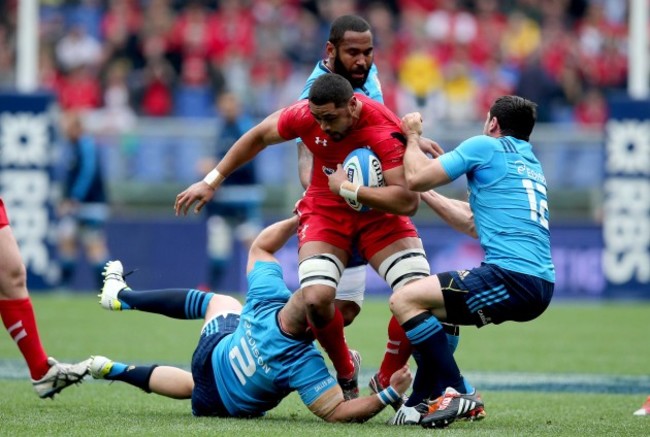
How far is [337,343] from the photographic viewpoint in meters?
7.32

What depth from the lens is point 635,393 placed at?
887 cm

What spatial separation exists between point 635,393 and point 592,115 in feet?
35.1

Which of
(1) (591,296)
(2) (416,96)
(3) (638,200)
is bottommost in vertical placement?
(1) (591,296)

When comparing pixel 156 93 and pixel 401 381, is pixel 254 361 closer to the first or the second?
pixel 401 381

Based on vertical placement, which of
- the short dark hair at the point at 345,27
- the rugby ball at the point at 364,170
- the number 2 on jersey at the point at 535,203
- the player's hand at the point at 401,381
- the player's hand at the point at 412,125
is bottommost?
the player's hand at the point at 401,381

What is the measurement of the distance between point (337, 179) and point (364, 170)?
6.8 inches

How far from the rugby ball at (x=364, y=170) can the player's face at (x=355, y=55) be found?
80cm

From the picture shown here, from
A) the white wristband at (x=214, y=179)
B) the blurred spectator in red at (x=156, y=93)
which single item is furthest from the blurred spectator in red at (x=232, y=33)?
the white wristband at (x=214, y=179)

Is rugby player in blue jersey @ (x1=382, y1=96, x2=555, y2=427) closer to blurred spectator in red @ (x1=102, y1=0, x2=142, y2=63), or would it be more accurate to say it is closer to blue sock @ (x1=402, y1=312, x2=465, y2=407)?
blue sock @ (x1=402, y1=312, x2=465, y2=407)

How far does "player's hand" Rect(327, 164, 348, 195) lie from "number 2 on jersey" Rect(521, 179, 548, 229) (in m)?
1.03

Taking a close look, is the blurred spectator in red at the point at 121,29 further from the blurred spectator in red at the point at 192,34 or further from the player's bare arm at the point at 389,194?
the player's bare arm at the point at 389,194

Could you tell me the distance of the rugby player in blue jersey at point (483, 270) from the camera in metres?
6.96

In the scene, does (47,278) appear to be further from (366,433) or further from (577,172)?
(366,433)

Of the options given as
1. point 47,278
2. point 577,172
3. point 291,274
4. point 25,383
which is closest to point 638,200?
point 577,172
